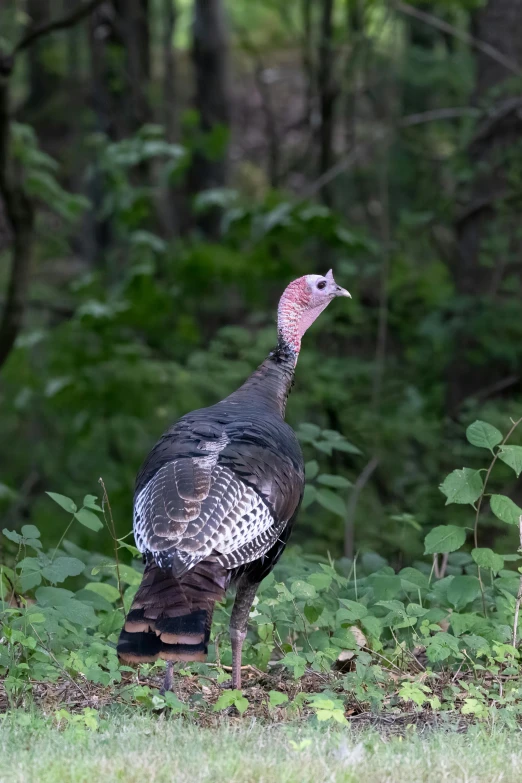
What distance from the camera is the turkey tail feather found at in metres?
3.66

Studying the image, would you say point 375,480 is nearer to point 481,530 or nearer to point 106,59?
point 481,530

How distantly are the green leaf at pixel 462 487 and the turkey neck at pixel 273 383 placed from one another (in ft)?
3.02

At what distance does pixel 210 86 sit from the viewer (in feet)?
39.1

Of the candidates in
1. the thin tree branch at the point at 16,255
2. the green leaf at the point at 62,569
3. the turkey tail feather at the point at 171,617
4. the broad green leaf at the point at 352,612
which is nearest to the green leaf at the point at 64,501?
the green leaf at the point at 62,569

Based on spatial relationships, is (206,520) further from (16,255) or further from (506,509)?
(16,255)

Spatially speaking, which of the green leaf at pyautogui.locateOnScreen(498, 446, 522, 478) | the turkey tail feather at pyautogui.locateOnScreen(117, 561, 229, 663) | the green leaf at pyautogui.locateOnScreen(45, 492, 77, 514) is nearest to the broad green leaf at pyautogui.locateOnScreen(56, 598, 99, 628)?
the green leaf at pyautogui.locateOnScreen(45, 492, 77, 514)

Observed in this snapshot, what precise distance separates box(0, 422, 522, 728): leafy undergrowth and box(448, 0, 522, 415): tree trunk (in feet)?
12.8

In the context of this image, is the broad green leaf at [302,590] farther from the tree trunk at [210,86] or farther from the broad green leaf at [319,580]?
the tree trunk at [210,86]

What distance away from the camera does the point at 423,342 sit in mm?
10000

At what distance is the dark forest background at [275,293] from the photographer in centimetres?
812

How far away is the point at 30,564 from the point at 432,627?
5.45ft

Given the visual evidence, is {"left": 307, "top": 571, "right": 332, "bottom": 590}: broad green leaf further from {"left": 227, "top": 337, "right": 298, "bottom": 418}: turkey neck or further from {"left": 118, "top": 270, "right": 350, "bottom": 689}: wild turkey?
{"left": 227, "top": 337, "right": 298, "bottom": 418}: turkey neck

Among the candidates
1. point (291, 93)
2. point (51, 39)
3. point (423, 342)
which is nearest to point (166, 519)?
point (423, 342)

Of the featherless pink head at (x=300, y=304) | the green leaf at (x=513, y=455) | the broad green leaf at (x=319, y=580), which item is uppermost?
the featherless pink head at (x=300, y=304)
